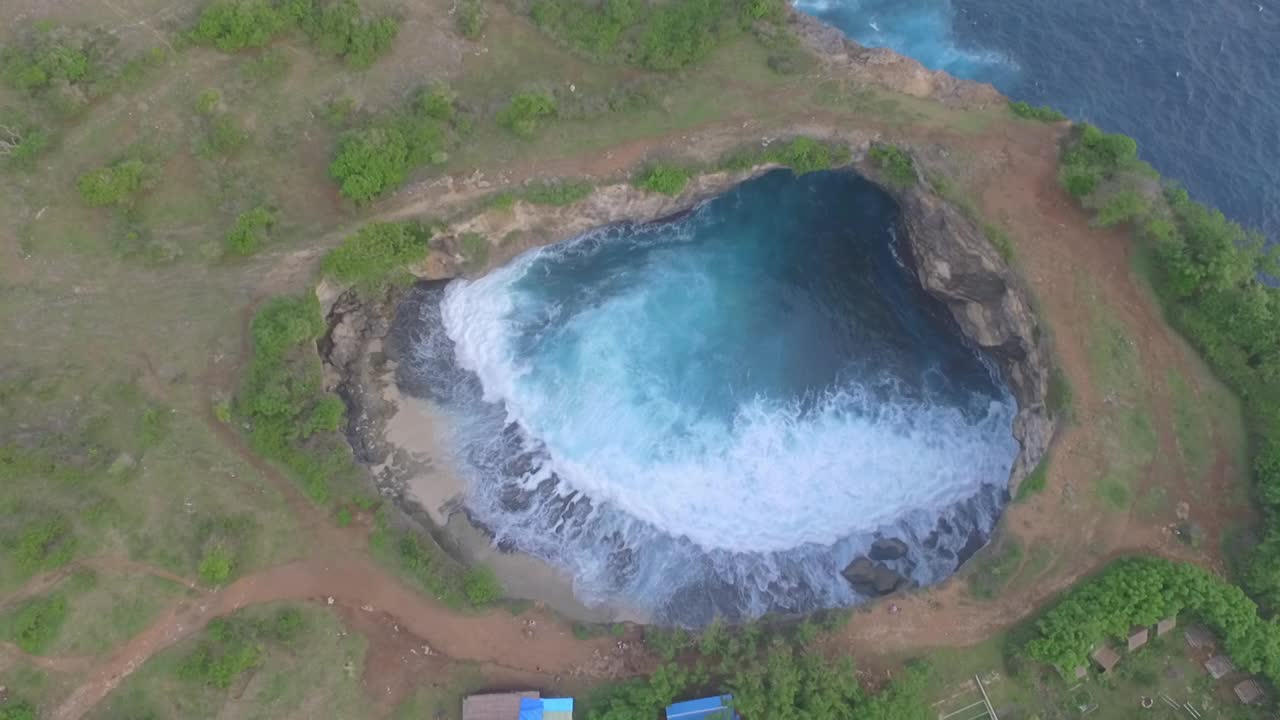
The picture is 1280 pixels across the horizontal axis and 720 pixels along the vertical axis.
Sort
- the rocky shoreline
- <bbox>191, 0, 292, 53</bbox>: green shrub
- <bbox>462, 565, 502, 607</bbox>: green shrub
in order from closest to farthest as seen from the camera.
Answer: <bbox>462, 565, 502, 607</bbox>: green shrub, the rocky shoreline, <bbox>191, 0, 292, 53</bbox>: green shrub

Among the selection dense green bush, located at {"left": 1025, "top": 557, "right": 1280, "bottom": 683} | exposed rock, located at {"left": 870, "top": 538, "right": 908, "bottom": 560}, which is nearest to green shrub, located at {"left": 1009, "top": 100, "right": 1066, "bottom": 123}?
dense green bush, located at {"left": 1025, "top": 557, "right": 1280, "bottom": 683}

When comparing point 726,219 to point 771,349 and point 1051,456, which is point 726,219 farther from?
point 1051,456

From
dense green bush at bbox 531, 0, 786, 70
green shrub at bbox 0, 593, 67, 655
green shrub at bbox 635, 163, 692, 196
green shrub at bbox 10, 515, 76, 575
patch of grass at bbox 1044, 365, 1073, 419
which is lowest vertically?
green shrub at bbox 0, 593, 67, 655

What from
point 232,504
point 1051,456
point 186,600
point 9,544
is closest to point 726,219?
point 1051,456

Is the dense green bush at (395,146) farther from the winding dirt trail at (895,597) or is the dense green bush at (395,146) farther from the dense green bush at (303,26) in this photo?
the dense green bush at (303,26)

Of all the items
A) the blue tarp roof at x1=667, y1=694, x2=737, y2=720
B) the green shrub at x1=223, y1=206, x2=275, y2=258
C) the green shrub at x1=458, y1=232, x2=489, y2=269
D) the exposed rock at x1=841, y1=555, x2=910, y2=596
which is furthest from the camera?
the green shrub at x1=458, y1=232, x2=489, y2=269

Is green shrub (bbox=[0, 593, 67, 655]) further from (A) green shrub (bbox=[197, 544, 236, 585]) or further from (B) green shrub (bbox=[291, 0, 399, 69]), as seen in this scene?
(B) green shrub (bbox=[291, 0, 399, 69])

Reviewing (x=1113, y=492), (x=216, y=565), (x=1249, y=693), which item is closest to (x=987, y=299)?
(x=1113, y=492)

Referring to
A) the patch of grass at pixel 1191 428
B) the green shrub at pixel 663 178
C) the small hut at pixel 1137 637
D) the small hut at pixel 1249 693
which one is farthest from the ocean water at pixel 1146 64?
the small hut at pixel 1137 637
